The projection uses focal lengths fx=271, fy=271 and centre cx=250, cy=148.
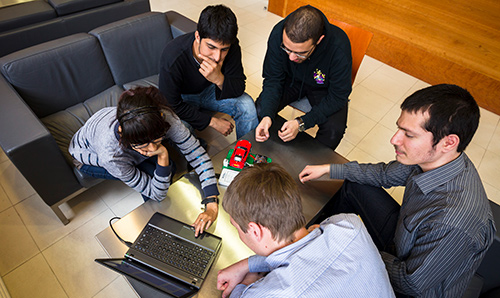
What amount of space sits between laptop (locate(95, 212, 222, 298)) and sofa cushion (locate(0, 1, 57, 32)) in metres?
2.28

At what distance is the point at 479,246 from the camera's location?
39.2 inches

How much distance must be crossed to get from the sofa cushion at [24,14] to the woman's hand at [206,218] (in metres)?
2.40

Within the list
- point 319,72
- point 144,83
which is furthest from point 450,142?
point 144,83

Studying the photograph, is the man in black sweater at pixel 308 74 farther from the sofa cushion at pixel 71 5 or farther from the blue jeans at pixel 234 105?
the sofa cushion at pixel 71 5

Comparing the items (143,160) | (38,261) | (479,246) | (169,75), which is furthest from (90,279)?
(479,246)

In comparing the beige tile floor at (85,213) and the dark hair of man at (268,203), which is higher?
the dark hair of man at (268,203)

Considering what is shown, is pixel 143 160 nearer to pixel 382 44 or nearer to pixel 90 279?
pixel 90 279

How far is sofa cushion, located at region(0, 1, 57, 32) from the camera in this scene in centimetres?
222

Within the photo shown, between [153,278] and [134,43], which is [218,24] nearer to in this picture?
[134,43]

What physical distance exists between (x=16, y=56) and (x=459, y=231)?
2.60 m

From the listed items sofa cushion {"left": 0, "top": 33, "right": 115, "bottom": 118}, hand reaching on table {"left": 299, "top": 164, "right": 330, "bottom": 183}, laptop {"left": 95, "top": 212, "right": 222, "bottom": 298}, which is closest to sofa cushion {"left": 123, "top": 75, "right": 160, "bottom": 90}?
sofa cushion {"left": 0, "top": 33, "right": 115, "bottom": 118}

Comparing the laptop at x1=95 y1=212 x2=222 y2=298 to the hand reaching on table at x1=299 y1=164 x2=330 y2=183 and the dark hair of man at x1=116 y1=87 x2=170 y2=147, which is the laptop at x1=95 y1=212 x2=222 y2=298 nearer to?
the dark hair of man at x1=116 y1=87 x2=170 y2=147

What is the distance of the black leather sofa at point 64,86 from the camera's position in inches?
58.9

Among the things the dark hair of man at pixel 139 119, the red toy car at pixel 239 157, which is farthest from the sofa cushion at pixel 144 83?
the red toy car at pixel 239 157
